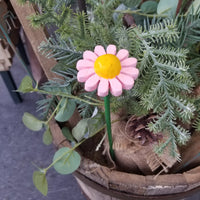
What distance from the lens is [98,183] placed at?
420mm

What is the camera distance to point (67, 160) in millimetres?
393

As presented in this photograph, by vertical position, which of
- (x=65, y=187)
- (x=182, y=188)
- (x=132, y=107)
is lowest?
(x=65, y=187)

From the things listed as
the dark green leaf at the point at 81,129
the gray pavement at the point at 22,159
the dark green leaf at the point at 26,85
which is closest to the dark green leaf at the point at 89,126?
the dark green leaf at the point at 81,129

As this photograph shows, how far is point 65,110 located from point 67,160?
0.08 m

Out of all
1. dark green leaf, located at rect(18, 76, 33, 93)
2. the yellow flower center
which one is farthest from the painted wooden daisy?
dark green leaf, located at rect(18, 76, 33, 93)

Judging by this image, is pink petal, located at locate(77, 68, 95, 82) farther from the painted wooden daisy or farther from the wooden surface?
the wooden surface

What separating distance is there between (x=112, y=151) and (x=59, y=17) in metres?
0.26

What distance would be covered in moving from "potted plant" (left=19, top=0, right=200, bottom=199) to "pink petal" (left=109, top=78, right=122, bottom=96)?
0.07 feet

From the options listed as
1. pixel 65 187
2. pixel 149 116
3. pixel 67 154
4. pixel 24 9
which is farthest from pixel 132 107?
pixel 65 187

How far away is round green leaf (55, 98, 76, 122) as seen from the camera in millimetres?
395

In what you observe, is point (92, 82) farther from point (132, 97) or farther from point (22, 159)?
point (22, 159)

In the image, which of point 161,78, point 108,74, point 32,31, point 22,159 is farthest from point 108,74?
point 22,159

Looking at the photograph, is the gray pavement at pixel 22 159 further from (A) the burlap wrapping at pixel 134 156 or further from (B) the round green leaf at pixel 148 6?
(B) the round green leaf at pixel 148 6

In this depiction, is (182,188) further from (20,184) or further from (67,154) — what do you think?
(20,184)
